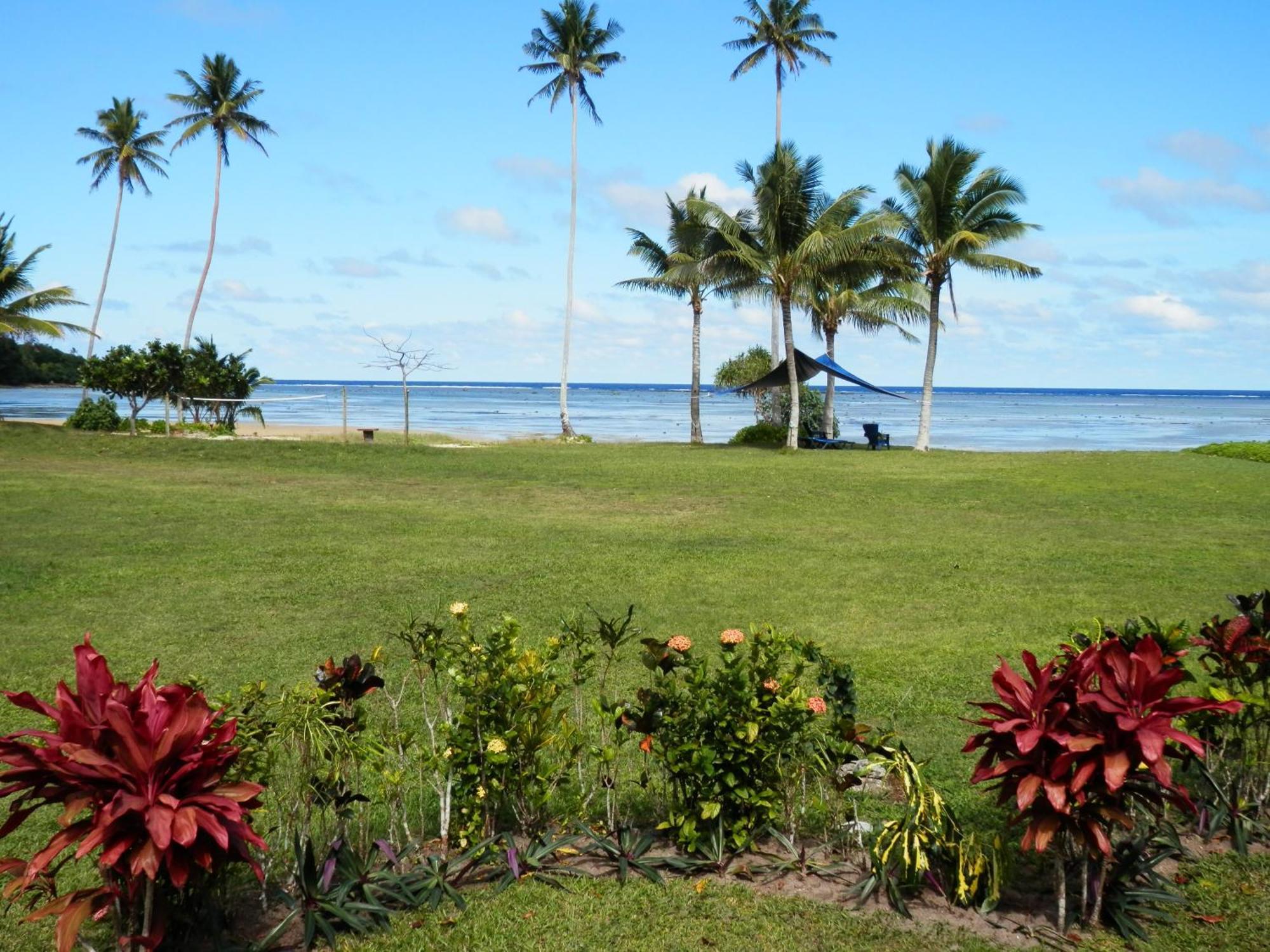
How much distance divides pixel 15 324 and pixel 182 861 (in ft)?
86.3

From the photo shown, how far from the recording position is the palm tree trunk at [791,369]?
26.2m

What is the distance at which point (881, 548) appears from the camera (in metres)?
10.5

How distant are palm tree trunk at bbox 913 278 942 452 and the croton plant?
23.9 meters

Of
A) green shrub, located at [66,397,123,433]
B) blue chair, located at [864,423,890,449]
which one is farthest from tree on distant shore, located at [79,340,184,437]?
blue chair, located at [864,423,890,449]

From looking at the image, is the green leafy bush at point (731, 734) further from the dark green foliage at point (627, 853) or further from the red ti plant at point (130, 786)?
the red ti plant at point (130, 786)

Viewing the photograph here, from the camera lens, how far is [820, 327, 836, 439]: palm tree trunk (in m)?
29.2

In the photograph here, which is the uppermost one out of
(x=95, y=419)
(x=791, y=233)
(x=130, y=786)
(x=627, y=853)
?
(x=791, y=233)

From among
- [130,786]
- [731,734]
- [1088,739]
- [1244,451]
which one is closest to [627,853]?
[731,734]

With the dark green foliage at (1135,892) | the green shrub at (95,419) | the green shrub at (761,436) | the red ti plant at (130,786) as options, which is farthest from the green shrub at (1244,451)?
the green shrub at (95,419)

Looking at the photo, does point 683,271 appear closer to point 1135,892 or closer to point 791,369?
point 791,369

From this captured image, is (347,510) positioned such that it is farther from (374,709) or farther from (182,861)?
(182,861)

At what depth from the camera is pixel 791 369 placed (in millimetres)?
26344

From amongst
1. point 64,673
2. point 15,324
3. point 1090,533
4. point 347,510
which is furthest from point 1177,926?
point 15,324

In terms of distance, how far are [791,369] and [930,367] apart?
3899mm
